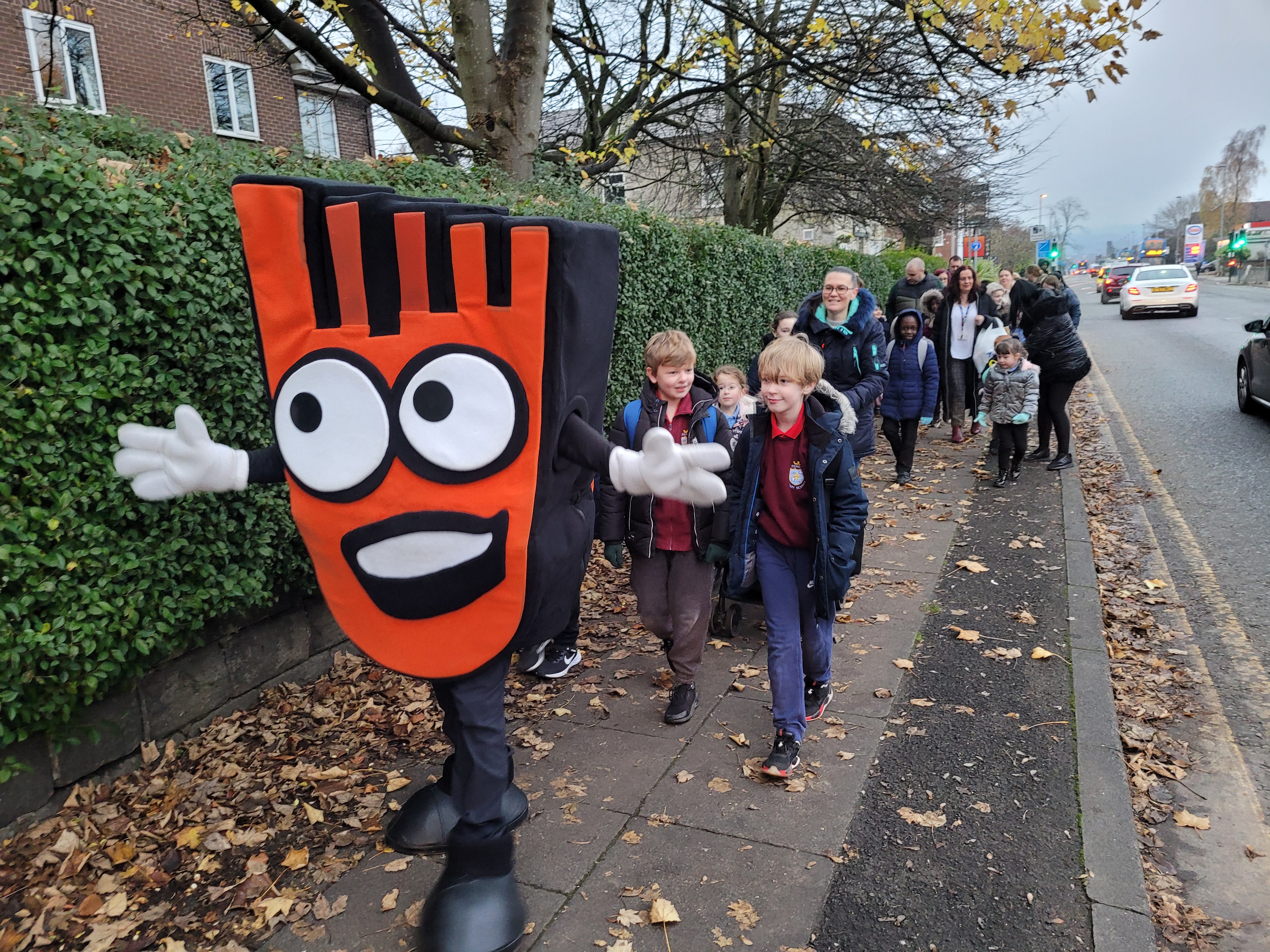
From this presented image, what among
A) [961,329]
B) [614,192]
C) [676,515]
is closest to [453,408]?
[676,515]

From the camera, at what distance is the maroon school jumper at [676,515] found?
4207mm

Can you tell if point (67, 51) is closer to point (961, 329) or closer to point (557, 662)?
point (961, 329)

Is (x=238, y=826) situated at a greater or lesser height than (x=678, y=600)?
lesser

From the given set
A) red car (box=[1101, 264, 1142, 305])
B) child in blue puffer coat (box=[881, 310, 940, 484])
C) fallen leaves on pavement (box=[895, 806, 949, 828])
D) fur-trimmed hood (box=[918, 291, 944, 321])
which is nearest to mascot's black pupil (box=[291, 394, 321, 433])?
fallen leaves on pavement (box=[895, 806, 949, 828])

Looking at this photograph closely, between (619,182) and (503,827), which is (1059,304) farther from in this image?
(619,182)

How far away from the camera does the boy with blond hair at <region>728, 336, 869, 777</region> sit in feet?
12.2

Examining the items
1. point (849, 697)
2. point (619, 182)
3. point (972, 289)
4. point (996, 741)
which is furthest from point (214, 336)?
point (619, 182)

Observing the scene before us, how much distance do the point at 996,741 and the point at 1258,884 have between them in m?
1.10

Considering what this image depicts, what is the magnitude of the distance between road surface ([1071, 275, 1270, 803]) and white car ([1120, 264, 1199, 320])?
9.63m

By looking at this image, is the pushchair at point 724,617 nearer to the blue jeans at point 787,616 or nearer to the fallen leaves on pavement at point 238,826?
the fallen leaves on pavement at point 238,826

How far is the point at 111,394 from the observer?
3.30 meters

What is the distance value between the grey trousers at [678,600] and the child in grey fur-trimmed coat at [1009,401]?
5.54 meters

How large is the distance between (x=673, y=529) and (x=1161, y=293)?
31129 millimetres

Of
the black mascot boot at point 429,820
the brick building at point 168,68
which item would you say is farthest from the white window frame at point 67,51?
the black mascot boot at point 429,820
